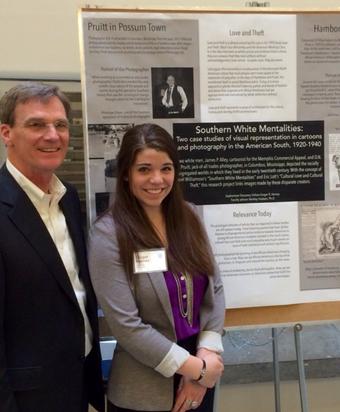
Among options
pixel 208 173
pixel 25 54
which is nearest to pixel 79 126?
pixel 25 54

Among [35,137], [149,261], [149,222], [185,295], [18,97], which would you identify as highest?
[18,97]

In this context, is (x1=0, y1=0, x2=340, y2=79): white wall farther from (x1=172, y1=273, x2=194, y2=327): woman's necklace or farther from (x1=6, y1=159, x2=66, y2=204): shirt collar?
(x1=172, y1=273, x2=194, y2=327): woman's necklace

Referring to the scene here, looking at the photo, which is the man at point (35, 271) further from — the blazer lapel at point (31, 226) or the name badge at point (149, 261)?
the name badge at point (149, 261)

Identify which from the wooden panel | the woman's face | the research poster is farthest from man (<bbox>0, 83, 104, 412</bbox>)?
the wooden panel

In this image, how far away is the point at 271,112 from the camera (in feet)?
5.96

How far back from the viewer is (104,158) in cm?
174

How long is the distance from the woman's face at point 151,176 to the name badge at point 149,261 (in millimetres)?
162

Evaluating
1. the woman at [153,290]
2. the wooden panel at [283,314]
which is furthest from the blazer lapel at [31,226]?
the wooden panel at [283,314]

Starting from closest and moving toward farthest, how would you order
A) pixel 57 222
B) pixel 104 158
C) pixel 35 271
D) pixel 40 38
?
pixel 35 271
pixel 57 222
pixel 104 158
pixel 40 38

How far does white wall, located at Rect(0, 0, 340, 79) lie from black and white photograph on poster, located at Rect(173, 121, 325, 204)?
0.71 metres

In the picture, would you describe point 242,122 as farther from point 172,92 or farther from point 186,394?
point 186,394

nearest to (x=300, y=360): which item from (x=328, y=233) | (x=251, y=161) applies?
(x=328, y=233)

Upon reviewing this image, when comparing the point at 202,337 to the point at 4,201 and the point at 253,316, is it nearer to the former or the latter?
the point at 253,316

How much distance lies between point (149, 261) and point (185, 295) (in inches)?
6.3
